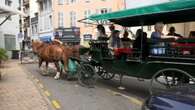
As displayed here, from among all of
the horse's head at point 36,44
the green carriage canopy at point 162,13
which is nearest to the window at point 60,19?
the horse's head at point 36,44

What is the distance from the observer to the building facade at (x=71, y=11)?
55.8 m

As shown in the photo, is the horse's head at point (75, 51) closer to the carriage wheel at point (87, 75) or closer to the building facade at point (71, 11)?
the carriage wheel at point (87, 75)

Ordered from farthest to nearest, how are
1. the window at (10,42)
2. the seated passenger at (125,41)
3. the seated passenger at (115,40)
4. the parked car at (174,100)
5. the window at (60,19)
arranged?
the window at (60,19) < the window at (10,42) < the seated passenger at (115,40) < the seated passenger at (125,41) < the parked car at (174,100)

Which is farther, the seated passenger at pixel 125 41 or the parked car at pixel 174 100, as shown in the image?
the seated passenger at pixel 125 41

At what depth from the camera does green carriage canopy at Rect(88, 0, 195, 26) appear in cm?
987

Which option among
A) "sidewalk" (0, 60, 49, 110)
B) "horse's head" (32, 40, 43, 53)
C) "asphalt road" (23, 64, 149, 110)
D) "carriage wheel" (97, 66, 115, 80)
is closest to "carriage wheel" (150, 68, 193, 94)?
"asphalt road" (23, 64, 149, 110)

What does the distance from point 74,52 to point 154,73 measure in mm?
6136

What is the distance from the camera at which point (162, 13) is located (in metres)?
11.2

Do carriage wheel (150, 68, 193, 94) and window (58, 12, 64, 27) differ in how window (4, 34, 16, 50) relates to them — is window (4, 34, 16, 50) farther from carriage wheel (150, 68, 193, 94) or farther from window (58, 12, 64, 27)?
carriage wheel (150, 68, 193, 94)

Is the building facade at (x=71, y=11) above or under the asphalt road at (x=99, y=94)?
above

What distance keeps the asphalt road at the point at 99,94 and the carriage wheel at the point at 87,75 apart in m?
0.25

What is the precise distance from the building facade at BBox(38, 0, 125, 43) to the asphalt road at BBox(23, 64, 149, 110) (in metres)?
35.3

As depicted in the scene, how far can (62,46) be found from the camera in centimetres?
1709

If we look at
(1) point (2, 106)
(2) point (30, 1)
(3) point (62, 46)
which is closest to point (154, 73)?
(1) point (2, 106)
